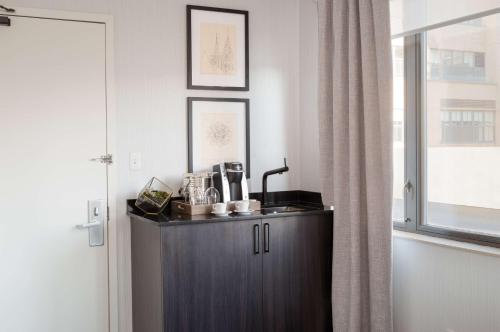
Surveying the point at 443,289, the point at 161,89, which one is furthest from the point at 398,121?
the point at 161,89

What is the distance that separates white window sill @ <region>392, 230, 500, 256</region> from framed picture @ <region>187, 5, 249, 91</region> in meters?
1.36

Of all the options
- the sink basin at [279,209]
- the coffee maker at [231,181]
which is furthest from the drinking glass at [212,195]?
the sink basin at [279,209]

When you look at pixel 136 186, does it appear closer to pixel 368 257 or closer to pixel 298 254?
pixel 298 254

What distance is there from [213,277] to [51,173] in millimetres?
1084

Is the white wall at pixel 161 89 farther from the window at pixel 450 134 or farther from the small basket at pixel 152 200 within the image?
the window at pixel 450 134

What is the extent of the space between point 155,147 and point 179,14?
84 centimetres

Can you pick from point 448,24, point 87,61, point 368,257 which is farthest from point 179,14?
point 368,257

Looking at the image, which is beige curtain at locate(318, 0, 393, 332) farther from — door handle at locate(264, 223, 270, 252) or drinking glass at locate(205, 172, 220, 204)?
drinking glass at locate(205, 172, 220, 204)

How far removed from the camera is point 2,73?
291 cm

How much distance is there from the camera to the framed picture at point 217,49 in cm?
336

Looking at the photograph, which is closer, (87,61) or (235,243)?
(235,243)

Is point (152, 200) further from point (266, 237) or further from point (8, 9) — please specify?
point (8, 9)

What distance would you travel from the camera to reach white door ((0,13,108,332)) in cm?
293

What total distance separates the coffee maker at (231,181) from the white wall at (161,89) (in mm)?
260
